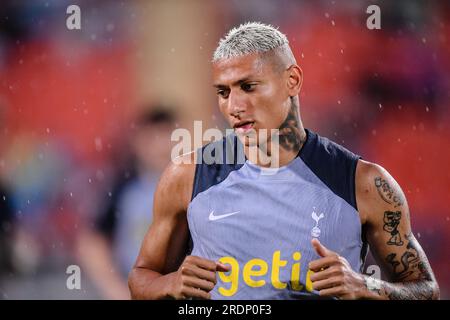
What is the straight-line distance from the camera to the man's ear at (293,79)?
2854 millimetres

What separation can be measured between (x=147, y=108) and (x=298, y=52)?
103cm

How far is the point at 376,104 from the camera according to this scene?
4191mm

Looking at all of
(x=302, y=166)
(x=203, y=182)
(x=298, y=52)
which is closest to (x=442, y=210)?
(x=298, y=52)

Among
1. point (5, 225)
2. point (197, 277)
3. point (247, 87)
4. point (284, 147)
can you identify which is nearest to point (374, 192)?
point (284, 147)

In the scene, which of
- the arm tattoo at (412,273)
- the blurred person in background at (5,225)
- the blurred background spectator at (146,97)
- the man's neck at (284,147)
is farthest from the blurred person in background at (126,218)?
the arm tattoo at (412,273)

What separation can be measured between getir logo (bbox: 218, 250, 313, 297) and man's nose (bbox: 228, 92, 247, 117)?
60 centimetres

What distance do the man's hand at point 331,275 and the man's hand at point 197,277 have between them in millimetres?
377

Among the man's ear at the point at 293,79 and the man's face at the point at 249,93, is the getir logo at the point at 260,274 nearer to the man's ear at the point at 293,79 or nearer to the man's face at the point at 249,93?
the man's face at the point at 249,93

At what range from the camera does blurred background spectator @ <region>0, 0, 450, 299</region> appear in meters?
4.03

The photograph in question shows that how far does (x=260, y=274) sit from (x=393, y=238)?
1.88 ft

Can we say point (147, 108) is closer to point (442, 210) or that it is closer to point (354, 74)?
point (354, 74)

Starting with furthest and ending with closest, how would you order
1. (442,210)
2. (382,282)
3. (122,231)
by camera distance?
(442,210) < (122,231) < (382,282)

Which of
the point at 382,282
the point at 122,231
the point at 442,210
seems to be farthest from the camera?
the point at 442,210
